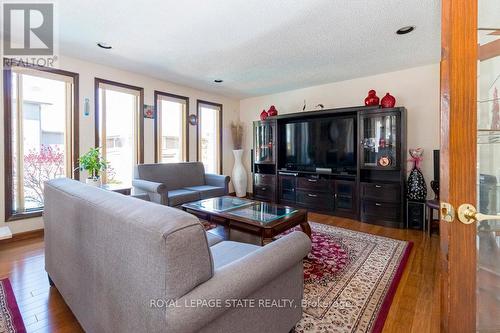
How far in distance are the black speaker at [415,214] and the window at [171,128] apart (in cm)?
389

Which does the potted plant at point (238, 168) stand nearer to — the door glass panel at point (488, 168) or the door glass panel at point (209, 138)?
the door glass panel at point (209, 138)

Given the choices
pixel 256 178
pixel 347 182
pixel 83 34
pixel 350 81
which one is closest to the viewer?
pixel 83 34

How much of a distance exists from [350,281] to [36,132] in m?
4.07

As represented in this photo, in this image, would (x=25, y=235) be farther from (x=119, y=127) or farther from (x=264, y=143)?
(x=264, y=143)

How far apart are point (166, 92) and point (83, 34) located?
186 cm

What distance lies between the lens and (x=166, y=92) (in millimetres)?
4477

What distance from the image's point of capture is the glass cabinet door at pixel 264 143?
489 centimetres

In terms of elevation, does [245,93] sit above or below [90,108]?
above

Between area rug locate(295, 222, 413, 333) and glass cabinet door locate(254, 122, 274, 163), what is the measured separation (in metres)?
2.22

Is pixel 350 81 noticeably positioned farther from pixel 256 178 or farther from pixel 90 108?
pixel 90 108

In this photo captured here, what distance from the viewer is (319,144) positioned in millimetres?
4309

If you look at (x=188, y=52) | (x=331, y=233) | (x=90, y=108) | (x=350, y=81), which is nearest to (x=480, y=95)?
(x=331, y=233)

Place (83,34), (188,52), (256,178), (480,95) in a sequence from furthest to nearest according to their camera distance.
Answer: (256,178)
(188,52)
(83,34)
(480,95)

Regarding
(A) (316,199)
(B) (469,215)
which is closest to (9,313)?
(B) (469,215)
